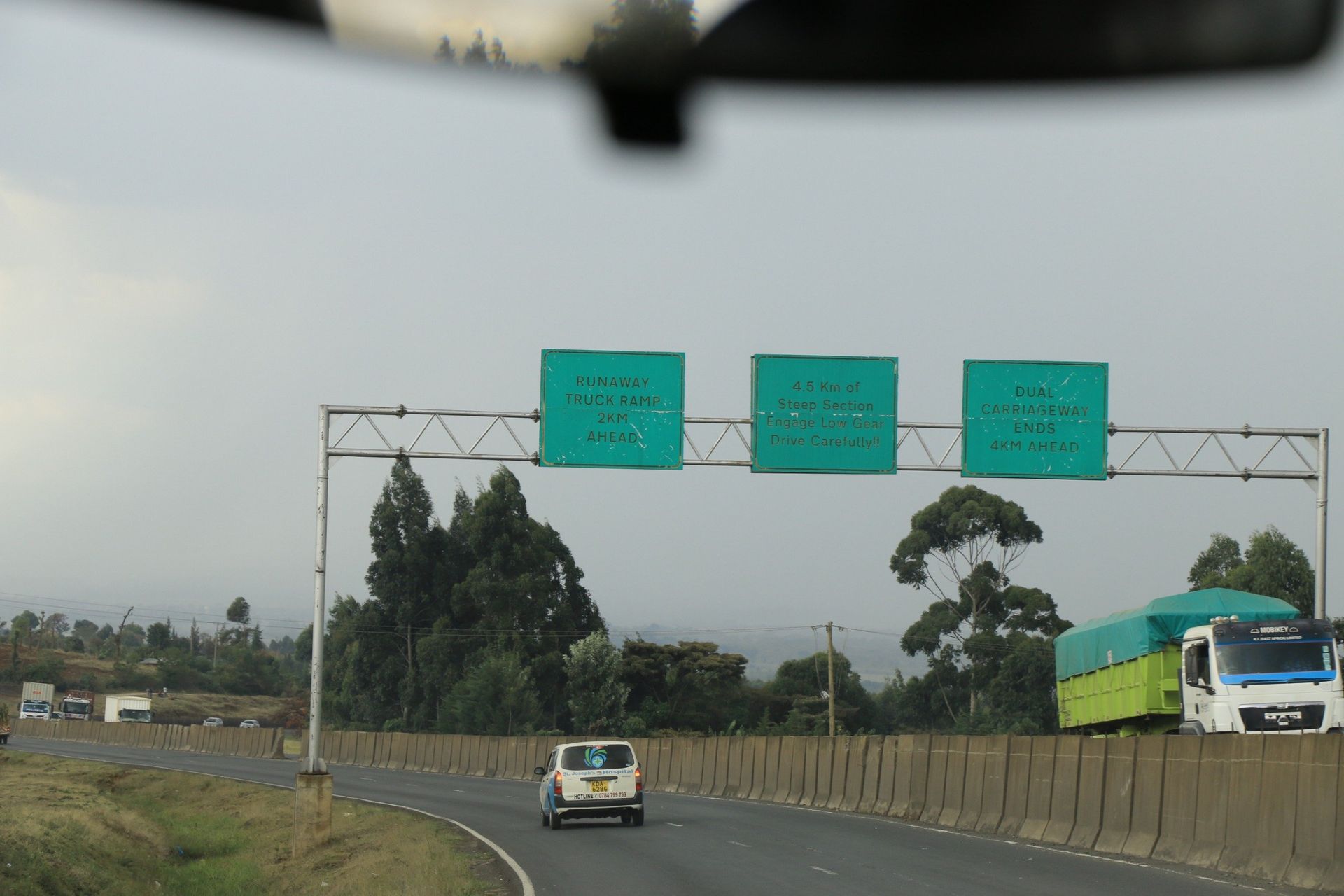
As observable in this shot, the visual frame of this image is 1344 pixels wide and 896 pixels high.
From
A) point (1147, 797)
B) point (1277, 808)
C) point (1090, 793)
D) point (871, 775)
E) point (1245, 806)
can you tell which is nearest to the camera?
point (1277, 808)

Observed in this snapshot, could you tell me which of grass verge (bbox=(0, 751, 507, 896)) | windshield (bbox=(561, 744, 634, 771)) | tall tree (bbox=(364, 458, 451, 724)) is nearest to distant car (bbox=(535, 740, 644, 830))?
windshield (bbox=(561, 744, 634, 771))

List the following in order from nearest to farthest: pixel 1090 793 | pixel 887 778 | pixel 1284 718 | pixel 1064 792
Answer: pixel 1090 793, pixel 1064 792, pixel 1284 718, pixel 887 778

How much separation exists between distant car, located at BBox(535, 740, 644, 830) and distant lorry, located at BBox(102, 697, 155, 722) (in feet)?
266

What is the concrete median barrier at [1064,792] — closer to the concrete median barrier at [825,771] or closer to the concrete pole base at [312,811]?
the concrete pole base at [312,811]

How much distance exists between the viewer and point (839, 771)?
37875mm

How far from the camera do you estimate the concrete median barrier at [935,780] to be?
102 feet

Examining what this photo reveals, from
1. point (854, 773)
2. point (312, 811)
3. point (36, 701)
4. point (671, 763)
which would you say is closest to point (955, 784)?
point (854, 773)

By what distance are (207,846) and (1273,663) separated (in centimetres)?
2772

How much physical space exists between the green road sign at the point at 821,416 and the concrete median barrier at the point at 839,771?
459 inches

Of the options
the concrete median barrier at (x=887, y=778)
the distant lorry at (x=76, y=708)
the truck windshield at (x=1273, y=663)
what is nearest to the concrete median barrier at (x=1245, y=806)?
the truck windshield at (x=1273, y=663)

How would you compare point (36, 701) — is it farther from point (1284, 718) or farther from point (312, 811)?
point (1284, 718)

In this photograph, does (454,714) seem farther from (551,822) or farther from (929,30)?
(929,30)

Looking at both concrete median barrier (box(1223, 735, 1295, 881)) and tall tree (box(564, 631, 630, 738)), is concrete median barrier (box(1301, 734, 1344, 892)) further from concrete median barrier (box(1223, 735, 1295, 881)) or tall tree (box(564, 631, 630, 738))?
tall tree (box(564, 631, 630, 738))

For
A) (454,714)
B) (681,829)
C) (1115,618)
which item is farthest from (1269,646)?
(454,714)
